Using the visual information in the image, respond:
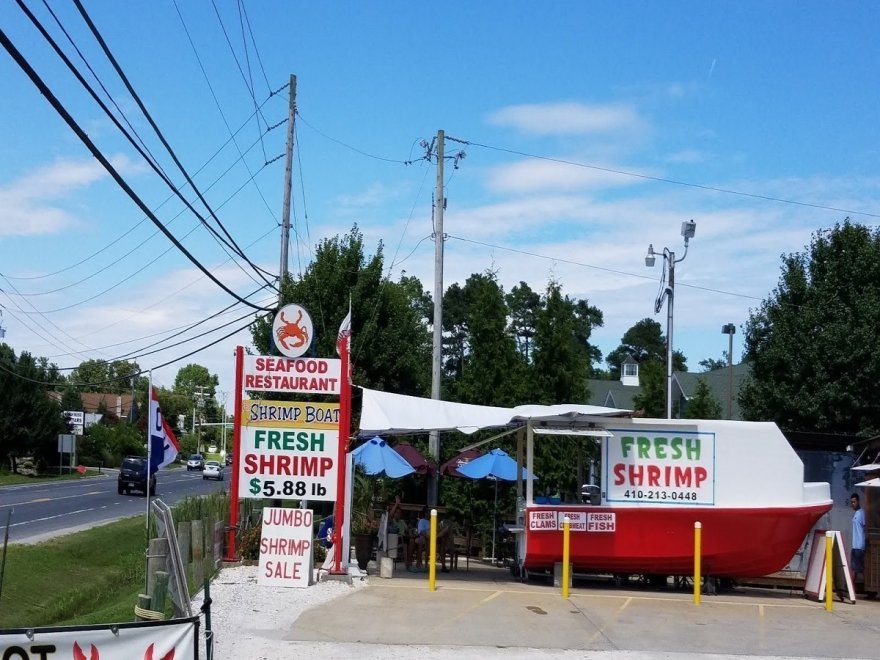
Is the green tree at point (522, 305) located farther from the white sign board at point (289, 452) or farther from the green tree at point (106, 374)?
the green tree at point (106, 374)

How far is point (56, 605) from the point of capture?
2053 cm

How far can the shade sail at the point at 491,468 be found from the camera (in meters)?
20.8

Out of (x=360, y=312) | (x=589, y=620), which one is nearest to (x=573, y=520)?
(x=589, y=620)

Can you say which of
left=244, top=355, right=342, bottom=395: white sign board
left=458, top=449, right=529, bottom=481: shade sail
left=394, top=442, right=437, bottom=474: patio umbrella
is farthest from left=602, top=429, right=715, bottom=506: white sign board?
left=394, top=442, right=437, bottom=474: patio umbrella

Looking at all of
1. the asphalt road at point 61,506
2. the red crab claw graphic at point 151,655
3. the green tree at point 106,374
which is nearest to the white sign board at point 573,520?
the red crab claw graphic at point 151,655

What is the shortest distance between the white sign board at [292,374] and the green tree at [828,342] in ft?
54.8

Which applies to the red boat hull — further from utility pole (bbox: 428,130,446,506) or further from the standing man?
utility pole (bbox: 428,130,446,506)

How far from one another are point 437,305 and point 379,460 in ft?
21.2

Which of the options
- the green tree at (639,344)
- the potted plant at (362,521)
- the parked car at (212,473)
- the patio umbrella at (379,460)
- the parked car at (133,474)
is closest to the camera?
the potted plant at (362,521)

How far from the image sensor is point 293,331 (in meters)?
17.0

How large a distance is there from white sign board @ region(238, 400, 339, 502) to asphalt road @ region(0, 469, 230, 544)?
48.3 feet

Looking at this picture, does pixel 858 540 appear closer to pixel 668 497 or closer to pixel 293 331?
pixel 668 497

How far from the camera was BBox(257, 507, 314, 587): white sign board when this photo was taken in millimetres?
15211

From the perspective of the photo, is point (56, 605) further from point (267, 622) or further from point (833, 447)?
point (833, 447)
